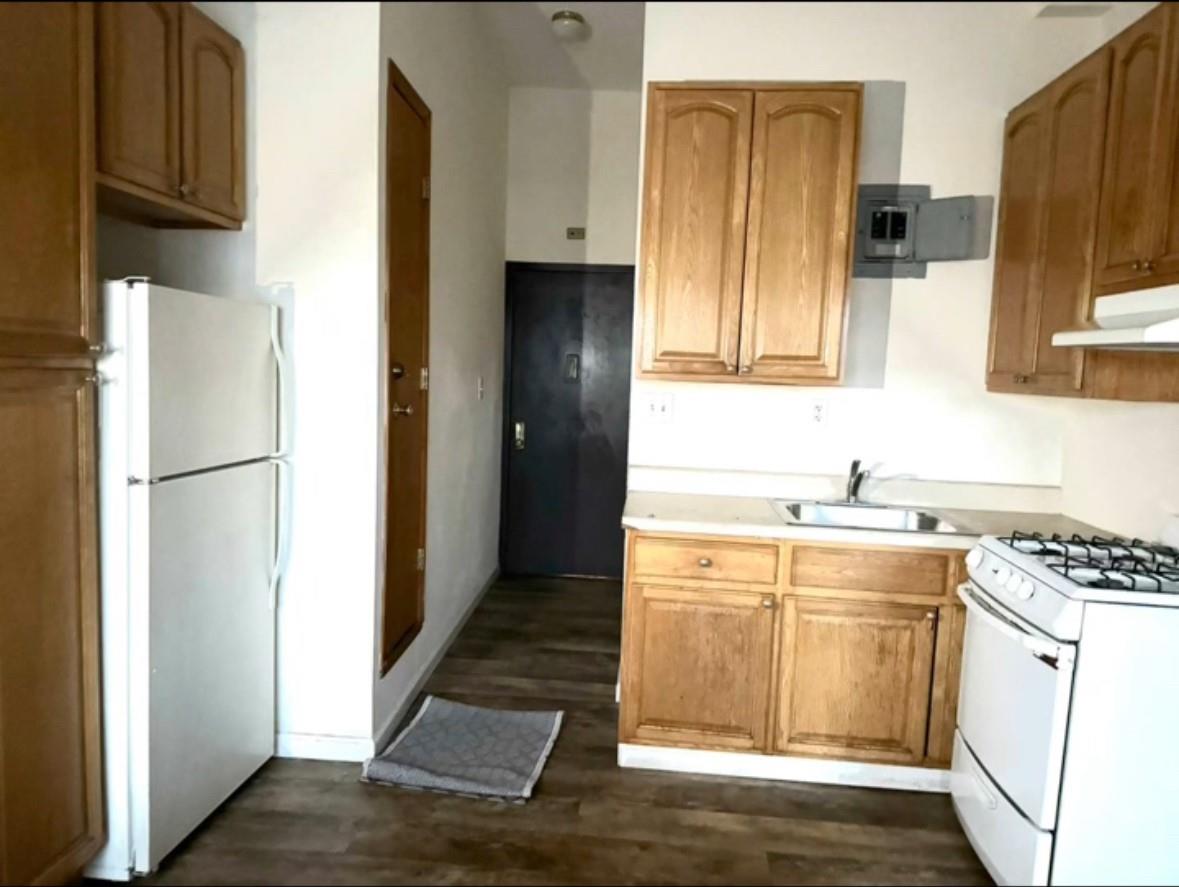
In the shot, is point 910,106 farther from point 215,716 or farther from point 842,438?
point 215,716

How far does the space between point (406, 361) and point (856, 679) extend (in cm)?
176

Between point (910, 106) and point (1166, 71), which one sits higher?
point (910, 106)

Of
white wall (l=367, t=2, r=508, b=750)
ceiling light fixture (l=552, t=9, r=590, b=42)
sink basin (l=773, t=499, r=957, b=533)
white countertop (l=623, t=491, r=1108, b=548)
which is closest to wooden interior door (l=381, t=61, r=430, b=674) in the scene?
white wall (l=367, t=2, r=508, b=750)

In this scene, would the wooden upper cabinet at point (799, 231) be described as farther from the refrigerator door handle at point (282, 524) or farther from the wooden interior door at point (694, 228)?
the refrigerator door handle at point (282, 524)

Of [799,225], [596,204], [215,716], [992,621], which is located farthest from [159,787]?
[596,204]

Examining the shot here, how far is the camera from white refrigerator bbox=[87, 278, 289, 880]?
1.63 meters

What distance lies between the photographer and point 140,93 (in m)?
1.69

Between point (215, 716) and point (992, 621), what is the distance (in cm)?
202

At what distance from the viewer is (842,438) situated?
102 inches

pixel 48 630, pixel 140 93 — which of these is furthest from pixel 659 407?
pixel 48 630

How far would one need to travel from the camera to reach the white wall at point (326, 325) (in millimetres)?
2037

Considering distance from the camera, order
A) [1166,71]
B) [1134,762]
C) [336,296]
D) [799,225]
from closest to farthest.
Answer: [1134,762]
[1166,71]
[336,296]
[799,225]

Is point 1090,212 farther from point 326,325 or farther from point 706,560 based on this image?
point 326,325

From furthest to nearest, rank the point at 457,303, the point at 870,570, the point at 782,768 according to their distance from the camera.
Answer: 1. the point at 457,303
2. the point at 782,768
3. the point at 870,570
